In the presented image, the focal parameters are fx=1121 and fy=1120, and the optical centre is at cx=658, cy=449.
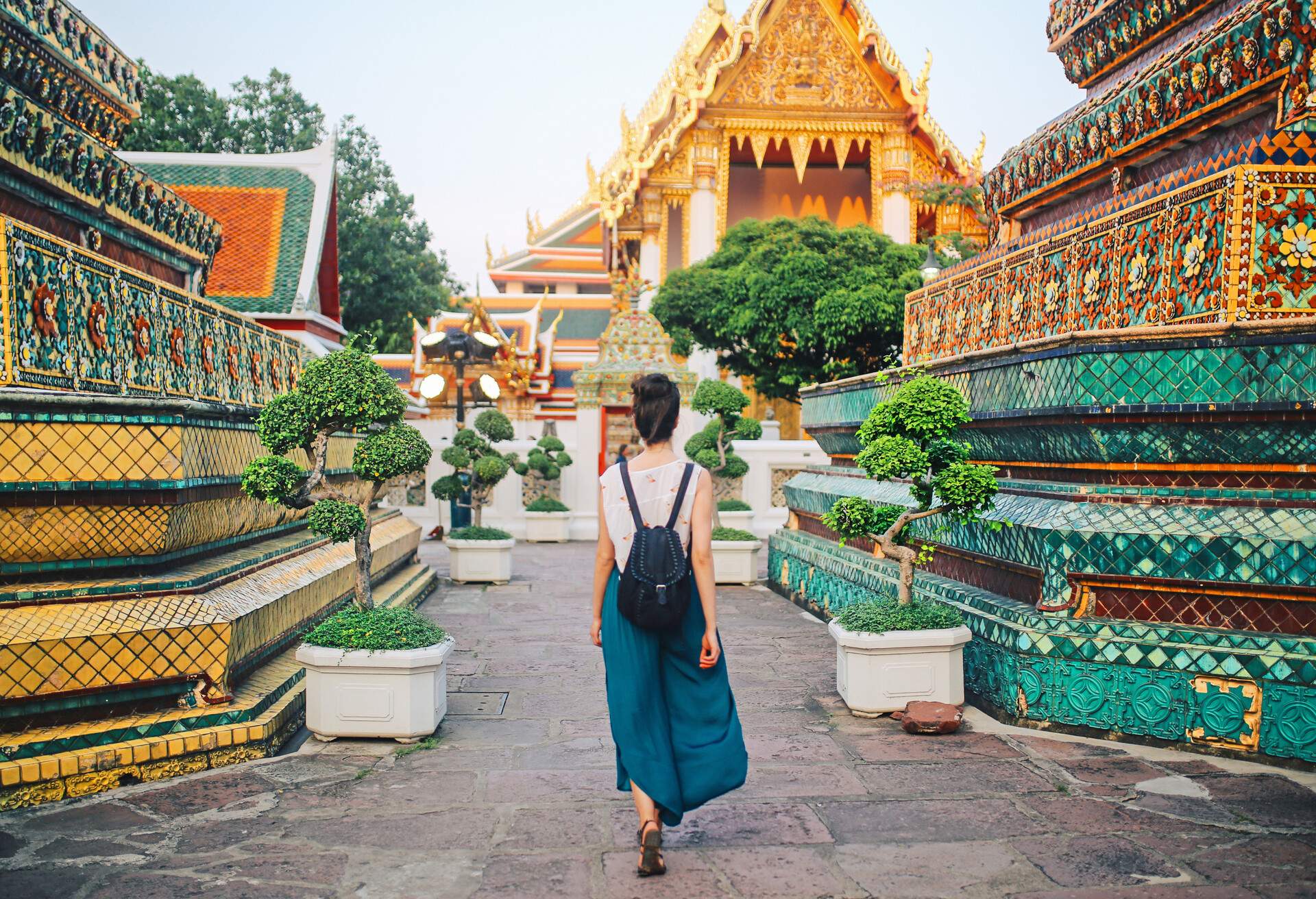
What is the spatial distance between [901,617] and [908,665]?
0.23 metres

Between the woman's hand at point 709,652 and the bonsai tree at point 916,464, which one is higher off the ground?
the bonsai tree at point 916,464

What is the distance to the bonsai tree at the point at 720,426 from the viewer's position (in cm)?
1306

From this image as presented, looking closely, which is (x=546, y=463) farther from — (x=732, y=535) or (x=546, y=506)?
(x=732, y=535)

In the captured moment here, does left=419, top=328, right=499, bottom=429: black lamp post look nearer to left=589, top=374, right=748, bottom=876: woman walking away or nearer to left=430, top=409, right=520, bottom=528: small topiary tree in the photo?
left=430, top=409, right=520, bottom=528: small topiary tree

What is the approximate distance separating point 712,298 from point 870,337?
3.22m

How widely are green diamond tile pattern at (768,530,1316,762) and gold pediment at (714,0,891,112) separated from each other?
A: 22391mm

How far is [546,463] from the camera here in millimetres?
18891

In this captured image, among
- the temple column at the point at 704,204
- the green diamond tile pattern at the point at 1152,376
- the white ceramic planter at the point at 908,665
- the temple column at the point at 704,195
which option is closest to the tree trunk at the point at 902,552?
the white ceramic planter at the point at 908,665

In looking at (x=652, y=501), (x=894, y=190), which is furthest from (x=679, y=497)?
(x=894, y=190)

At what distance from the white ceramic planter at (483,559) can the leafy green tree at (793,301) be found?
32.0 feet

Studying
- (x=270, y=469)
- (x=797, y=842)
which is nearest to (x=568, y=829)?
(x=797, y=842)

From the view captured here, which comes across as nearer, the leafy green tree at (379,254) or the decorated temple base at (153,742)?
the decorated temple base at (153,742)

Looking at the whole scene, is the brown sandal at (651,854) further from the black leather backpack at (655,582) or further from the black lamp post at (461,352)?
the black lamp post at (461,352)

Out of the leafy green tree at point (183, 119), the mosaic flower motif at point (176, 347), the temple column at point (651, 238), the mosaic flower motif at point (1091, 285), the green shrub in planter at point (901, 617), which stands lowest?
the green shrub in planter at point (901, 617)
